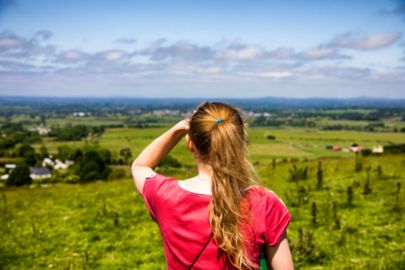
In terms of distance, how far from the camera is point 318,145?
93812 millimetres

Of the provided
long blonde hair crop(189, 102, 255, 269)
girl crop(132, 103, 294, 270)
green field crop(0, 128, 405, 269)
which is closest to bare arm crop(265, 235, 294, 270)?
girl crop(132, 103, 294, 270)

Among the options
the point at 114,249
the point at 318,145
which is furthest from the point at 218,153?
the point at 318,145

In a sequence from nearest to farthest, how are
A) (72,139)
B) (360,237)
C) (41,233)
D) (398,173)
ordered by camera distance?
(360,237) < (41,233) < (398,173) < (72,139)

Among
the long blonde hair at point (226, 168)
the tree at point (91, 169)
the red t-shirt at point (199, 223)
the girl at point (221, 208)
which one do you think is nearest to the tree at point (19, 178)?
the tree at point (91, 169)

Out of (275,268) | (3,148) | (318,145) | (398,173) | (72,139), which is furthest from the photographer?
(72,139)

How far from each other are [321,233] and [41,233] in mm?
6750

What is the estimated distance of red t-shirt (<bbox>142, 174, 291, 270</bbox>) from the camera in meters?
2.39

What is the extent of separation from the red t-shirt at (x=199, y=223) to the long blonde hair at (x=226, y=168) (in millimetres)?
58

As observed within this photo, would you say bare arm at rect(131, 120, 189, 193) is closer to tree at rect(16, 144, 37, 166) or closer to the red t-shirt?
the red t-shirt

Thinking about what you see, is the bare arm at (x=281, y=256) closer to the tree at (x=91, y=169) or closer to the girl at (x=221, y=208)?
the girl at (x=221, y=208)

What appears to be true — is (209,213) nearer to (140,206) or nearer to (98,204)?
(140,206)

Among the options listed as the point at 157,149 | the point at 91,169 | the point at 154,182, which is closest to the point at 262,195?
the point at 154,182

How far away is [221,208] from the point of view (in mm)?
Answer: 2393

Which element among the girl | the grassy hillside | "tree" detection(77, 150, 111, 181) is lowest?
"tree" detection(77, 150, 111, 181)
